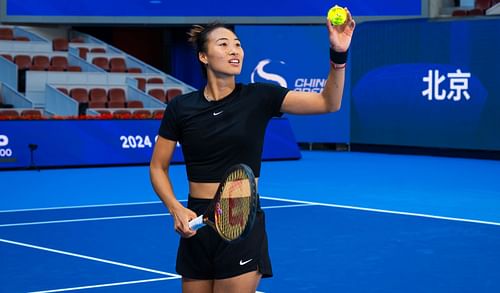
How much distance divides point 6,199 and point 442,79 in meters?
11.1

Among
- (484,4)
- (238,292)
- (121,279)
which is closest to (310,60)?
(484,4)

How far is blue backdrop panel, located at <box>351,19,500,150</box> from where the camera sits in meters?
21.1

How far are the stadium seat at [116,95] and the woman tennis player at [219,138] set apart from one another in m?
20.6

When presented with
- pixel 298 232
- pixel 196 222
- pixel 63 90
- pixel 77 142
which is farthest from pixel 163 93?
pixel 196 222

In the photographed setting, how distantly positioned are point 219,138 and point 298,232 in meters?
6.06

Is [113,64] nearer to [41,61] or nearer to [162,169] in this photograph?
[41,61]

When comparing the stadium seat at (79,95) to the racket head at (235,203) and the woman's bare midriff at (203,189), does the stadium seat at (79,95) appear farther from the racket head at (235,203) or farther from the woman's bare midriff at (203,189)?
the racket head at (235,203)

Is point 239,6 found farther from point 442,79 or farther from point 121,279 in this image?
point 121,279

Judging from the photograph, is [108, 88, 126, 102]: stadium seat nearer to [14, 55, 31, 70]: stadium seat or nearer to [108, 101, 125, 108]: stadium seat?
[108, 101, 125, 108]: stadium seat

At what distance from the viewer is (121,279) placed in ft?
25.1

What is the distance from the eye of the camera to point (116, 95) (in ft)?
81.6

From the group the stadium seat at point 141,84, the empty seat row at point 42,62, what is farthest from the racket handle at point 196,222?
the stadium seat at point 141,84

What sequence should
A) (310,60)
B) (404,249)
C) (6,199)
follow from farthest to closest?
1. (310,60)
2. (6,199)
3. (404,249)

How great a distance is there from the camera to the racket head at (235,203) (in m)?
3.70
